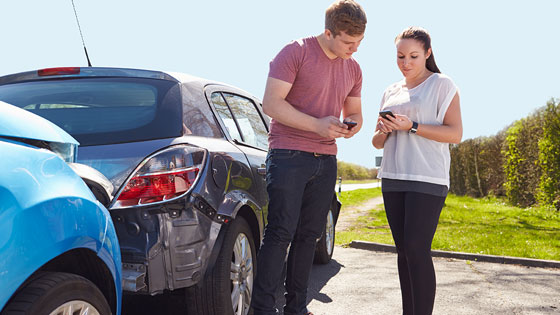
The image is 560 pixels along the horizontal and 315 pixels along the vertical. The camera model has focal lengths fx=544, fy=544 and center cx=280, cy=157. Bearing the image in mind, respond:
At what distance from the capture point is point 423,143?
3.28 m

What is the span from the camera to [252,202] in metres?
3.65

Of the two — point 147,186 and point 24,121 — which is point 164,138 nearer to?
point 147,186

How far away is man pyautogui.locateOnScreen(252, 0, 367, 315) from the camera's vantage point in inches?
123

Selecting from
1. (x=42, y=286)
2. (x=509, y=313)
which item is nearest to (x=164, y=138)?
(x=42, y=286)

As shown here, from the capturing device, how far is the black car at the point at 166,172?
2834 millimetres

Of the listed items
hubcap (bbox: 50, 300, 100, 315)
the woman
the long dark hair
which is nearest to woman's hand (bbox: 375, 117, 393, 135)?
the woman

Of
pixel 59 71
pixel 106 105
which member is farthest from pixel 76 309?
pixel 59 71

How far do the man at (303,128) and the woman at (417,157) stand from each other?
324mm

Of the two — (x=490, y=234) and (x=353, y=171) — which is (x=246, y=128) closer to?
(x=490, y=234)

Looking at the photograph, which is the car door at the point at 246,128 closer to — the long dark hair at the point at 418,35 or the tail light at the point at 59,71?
the tail light at the point at 59,71

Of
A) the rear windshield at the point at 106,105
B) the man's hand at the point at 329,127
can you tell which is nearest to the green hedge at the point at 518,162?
the man's hand at the point at 329,127

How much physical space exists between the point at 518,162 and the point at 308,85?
807 inches

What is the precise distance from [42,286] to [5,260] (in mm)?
209

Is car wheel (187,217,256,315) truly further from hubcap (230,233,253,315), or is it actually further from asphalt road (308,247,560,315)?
asphalt road (308,247,560,315)
